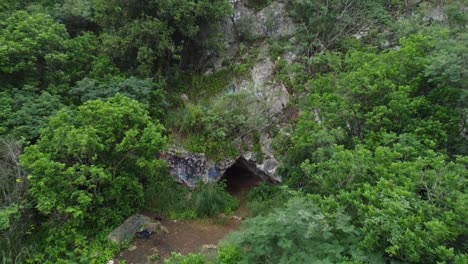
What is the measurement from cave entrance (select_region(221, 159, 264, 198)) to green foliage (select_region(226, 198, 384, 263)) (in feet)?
16.2

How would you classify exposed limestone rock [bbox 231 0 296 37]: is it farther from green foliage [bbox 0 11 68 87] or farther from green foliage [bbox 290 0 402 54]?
green foliage [bbox 0 11 68 87]

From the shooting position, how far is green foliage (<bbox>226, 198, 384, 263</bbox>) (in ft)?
15.1

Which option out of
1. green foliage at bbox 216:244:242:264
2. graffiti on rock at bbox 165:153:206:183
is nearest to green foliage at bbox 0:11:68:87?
graffiti on rock at bbox 165:153:206:183

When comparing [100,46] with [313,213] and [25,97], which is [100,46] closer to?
[25,97]

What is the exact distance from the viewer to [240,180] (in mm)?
11312

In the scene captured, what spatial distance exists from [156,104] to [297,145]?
179 inches

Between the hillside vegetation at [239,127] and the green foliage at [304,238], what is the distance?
0.07 ft

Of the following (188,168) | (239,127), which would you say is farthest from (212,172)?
(239,127)

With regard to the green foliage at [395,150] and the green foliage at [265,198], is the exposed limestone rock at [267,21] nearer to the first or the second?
the green foliage at [395,150]

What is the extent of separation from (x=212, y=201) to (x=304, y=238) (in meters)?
4.68

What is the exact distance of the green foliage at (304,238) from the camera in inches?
181

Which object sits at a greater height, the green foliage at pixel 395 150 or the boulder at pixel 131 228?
the green foliage at pixel 395 150

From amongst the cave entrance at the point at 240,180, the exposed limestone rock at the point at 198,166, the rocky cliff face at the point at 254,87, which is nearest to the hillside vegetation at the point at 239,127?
the rocky cliff face at the point at 254,87

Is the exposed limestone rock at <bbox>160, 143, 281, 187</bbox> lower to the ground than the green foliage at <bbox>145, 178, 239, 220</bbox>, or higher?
higher
